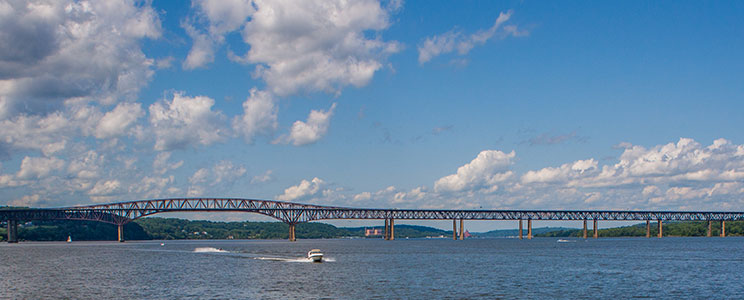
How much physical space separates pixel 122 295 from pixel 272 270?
27.6 meters

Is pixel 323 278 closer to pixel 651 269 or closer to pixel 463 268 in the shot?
pixel 463 268

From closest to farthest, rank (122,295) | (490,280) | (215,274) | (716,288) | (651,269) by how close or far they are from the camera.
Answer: (122,295) → (716,288) → (490,280) → (215,274) → (651,269)

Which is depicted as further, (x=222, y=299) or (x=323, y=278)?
(x=323, y=278)

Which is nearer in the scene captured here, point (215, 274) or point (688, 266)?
point (215, 274)

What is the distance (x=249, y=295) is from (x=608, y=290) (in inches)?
1154

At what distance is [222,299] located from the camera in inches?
1948

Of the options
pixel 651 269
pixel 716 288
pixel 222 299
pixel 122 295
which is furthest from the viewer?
pixel 651 269

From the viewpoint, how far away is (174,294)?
52.9 m

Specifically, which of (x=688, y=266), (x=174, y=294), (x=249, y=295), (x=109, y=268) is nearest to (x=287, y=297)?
(x=249, y=295)

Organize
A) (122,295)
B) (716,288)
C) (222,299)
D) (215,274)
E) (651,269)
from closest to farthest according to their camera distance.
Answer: (222,299) → (122,295) → (716,288) → (215,274) → (651,269)

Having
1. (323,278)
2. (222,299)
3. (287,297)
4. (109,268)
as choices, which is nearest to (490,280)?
(323,278)

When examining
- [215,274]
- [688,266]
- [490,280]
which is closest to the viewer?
[490,280]

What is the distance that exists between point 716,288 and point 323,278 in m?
36.1

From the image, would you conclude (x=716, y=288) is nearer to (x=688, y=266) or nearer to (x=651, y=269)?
(x=651, y=269)
